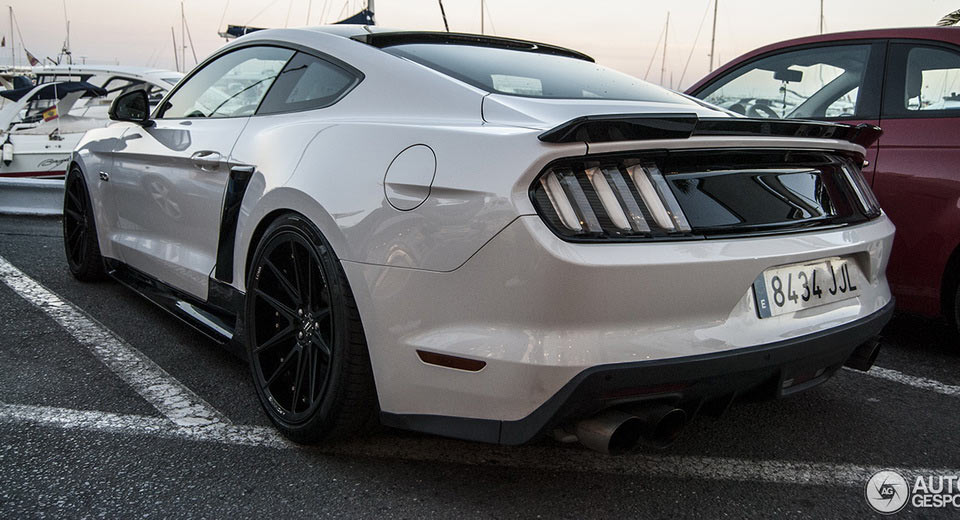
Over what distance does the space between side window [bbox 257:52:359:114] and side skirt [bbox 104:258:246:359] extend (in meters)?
0.69

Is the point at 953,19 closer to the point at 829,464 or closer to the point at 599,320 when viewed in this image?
the point at 829,464

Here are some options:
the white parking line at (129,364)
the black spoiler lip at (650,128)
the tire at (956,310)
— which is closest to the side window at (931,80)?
the tire at (956,310)

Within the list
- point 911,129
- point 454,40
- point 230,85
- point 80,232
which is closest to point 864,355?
point 911,129

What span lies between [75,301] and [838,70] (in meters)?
4.14

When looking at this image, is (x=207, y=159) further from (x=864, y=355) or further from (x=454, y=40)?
(x=864, y=355)

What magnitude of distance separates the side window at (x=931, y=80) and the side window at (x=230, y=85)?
2790 mm

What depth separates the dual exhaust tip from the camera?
1962 mm

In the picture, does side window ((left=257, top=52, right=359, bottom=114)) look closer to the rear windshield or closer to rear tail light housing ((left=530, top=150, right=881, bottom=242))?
the rear windshield

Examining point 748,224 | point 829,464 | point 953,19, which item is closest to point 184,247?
point 748,224

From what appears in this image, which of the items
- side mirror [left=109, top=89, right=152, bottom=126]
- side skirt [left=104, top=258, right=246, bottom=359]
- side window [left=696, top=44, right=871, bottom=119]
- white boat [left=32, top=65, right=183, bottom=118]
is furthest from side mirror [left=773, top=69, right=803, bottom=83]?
white boat [left=32, top=65, right=183, bottom=118]

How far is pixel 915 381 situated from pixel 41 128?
45.1ft

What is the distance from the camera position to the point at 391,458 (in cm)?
246

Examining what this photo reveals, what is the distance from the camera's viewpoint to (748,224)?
82.7 inches

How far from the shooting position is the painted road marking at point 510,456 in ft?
7.82
